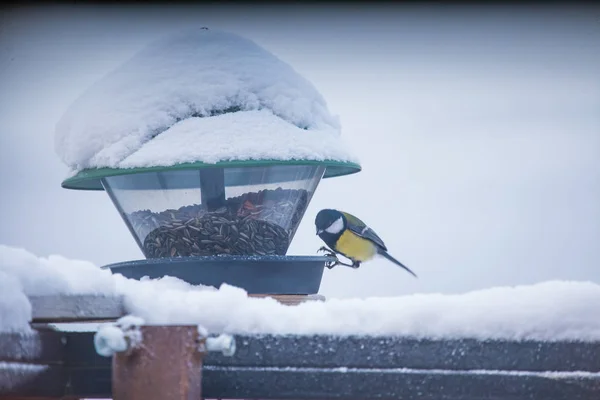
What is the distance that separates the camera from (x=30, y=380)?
1.40 m

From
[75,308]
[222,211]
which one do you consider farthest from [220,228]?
[75,308]

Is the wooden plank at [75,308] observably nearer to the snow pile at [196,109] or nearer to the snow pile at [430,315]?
the snow pile at [430,315]

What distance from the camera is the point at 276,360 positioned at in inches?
60.7

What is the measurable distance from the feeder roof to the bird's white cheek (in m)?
1.07

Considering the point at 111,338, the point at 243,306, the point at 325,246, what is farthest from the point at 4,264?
the point at 325,246

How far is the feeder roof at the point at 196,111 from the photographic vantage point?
2.42 metres

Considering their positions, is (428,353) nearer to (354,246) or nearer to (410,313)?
(410,313)

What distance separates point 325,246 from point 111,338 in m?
2.45

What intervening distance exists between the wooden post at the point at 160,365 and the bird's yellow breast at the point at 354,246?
7.94 ft

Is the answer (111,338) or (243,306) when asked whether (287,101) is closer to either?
(243,306)

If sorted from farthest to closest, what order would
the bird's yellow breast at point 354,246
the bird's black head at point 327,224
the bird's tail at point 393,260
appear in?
the bird's tail at point 393,260 → the bird's yellow breast at point 354,246 → the bird's black head at point 327,224

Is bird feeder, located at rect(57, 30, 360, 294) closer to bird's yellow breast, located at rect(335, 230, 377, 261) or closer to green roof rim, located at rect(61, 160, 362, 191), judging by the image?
green roof rim, located at rect(61, 160, 362, 191)

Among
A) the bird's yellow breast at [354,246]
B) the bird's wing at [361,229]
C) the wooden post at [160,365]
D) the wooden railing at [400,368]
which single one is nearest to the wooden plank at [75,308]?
the wooden railing at [400,368]

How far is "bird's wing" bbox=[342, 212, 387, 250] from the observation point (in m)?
3.89
